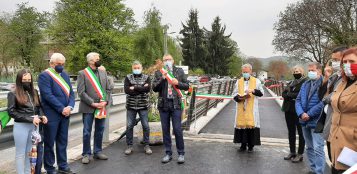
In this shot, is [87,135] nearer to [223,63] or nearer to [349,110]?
[349,110]

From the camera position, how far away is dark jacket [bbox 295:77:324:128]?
16.9 feet

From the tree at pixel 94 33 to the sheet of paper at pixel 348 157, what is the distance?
38.4 meters

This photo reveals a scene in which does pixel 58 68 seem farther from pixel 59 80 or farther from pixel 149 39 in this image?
pixel 149 39

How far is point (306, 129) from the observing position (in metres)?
5.51

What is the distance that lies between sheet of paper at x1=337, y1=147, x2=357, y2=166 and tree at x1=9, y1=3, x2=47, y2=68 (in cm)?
4804

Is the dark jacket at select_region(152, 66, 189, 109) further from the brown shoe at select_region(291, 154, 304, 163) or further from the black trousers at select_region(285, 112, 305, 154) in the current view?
the brown shoe at select_region(291, 154, 304, 163)

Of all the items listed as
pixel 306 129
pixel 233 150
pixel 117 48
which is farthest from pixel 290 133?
pixel 117 48

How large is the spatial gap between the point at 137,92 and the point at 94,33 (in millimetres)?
35385

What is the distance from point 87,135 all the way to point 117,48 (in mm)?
36171

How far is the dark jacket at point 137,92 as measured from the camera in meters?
6.59

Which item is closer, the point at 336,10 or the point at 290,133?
the point at 290,133

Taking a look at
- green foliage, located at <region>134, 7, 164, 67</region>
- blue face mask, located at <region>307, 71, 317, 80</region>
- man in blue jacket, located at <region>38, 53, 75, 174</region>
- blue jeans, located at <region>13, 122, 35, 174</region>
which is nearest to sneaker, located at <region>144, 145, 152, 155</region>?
man in blue jacket, located at <region>38, 53, 75, 174</region>

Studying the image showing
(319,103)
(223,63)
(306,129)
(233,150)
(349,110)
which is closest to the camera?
(349,110)

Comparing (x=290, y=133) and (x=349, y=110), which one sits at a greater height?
(x=349, y=110)
